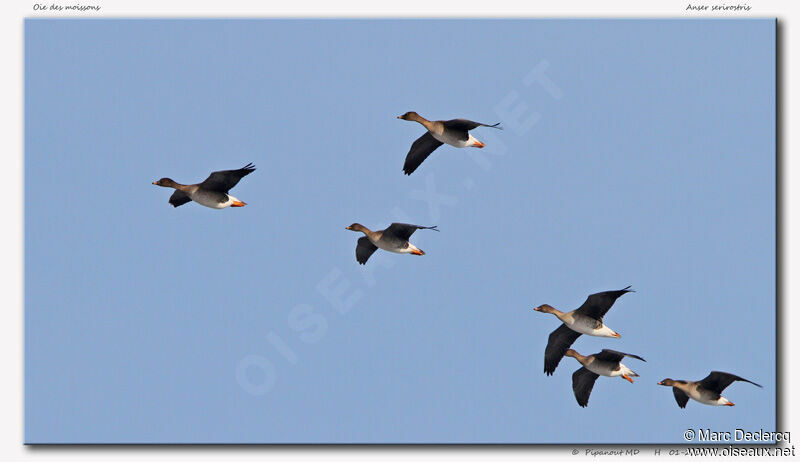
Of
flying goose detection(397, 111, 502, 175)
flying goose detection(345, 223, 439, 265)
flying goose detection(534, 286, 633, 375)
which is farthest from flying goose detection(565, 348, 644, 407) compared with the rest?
flying goose detection(397, 111, 502, 175)

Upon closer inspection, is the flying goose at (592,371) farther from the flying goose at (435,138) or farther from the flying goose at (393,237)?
the flying goose at (435,138)

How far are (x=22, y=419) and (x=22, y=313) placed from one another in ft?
5.42

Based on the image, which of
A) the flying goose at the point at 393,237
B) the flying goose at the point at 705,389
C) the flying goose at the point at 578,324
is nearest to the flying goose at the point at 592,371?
the flying goose at the point at 578,324

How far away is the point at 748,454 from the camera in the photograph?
21656mm

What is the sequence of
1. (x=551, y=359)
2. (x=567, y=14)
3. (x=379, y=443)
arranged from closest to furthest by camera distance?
(x=379, y=443)
(x=567, y=14)
(x=551, y=359)

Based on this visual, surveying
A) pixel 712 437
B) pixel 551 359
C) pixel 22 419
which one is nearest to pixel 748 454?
pixel 712 437

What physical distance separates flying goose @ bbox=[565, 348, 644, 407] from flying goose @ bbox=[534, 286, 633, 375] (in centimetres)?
34

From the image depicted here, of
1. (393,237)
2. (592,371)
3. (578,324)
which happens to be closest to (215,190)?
(393,237)

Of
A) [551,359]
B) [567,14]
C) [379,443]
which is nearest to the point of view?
[379,443]

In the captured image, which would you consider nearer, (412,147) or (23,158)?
(23,158)

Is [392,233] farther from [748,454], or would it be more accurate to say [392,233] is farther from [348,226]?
[748,454]

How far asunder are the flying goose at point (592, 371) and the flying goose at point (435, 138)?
416 cm

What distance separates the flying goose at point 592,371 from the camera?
2436 cm

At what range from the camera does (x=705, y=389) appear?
23938mm
